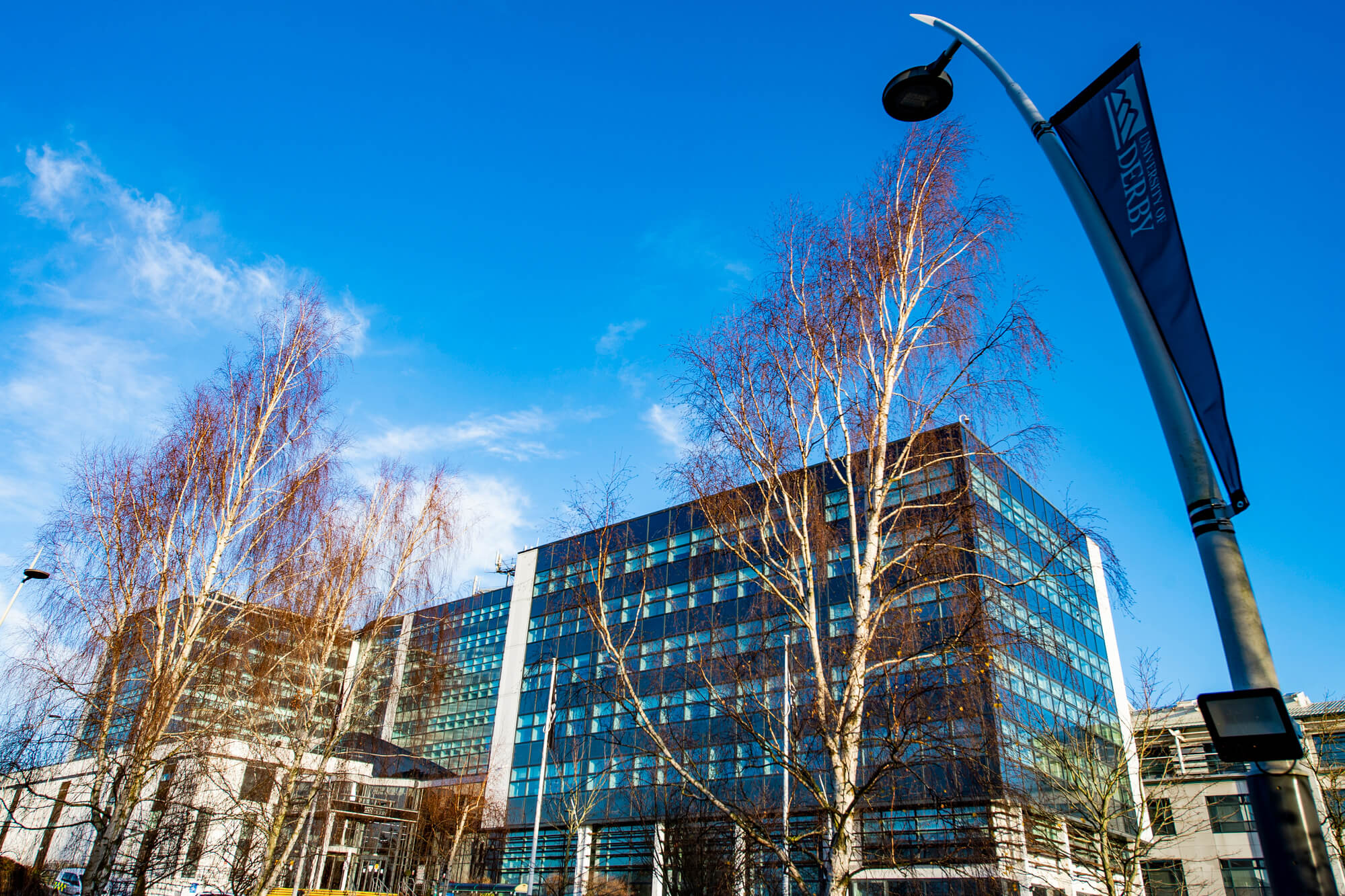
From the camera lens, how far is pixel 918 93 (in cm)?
758

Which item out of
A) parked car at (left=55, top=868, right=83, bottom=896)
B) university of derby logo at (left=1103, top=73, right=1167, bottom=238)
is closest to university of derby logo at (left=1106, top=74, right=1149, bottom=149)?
university of derby logo at (left=1103, top=73, right=1167, bottom=238)

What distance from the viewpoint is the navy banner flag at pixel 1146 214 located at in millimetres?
4324

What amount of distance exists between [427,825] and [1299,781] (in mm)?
45541

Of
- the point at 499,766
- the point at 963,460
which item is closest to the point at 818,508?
the point at 963,460

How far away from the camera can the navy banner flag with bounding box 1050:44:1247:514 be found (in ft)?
14.2

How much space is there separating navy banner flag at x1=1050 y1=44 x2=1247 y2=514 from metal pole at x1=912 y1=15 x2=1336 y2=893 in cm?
9

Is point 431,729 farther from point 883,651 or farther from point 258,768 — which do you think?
point 883,651

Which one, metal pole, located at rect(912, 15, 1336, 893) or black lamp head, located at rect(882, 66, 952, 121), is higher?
black lamp head, located at rect(882, 66, 952, 121)

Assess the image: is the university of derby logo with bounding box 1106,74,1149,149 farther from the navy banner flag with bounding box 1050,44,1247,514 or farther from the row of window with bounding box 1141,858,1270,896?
the row of window with bounding box 1141,858,1270,896

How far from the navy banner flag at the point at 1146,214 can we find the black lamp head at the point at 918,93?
2108 millimetres

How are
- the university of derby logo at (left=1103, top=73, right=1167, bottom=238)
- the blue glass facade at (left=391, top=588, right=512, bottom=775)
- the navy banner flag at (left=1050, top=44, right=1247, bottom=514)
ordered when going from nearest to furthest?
1. the navy banner flag at (left=1050, top=44, right=1247, bottom=514)
2. the university of derby logo at (left=1103, top=73, right=1167, bottom=238)
3. the blue glass facade at (left=391, top=588, right=512, bottom=775)

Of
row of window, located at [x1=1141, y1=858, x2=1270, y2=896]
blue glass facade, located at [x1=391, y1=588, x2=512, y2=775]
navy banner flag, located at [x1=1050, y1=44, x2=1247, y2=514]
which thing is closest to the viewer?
navy banner flag, located at [x1=1050, y1=44, x2=1247, y2=514]

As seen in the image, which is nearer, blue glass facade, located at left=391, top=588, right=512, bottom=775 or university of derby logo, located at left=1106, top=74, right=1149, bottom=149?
university of derby logo, located at left=1106, top=74, right=1149, bottom=149

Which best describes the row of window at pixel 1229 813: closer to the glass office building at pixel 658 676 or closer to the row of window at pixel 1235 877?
the row of window at pixel 1235 877
